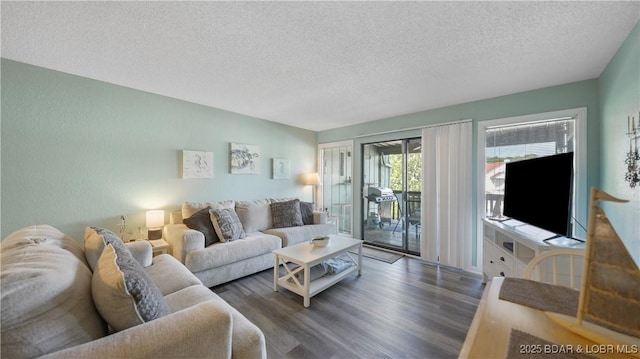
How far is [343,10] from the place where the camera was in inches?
57.9

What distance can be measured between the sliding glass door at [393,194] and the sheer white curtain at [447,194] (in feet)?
0.87

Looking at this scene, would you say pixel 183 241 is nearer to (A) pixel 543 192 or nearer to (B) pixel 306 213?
(B) pixel 306 213

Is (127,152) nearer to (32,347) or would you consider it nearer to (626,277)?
(32,347)

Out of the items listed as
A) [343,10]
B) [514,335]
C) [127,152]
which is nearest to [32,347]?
[514,335]

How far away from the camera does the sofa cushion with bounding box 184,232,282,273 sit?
246cm

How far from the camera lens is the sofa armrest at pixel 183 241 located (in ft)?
8.17

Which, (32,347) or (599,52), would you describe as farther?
(599,52)

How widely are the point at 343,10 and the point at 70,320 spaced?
2040 mm

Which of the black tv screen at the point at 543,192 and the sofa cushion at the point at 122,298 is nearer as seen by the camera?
the sofa cushion at the point at 122,298

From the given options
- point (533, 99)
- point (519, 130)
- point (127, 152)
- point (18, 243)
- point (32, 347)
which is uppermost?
point (533, 99)

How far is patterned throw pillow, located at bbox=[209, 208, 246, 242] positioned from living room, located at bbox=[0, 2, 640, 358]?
68cm

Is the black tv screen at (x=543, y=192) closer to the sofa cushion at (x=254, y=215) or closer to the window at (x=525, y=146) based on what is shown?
the window at (x=525, y=146)

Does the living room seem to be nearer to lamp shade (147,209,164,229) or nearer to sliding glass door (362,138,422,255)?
lamp shade (147,209,164,229)

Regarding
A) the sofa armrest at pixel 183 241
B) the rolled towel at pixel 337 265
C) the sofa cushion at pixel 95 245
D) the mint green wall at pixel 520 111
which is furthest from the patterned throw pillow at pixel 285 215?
the sofa cushion at pixel 95 245
